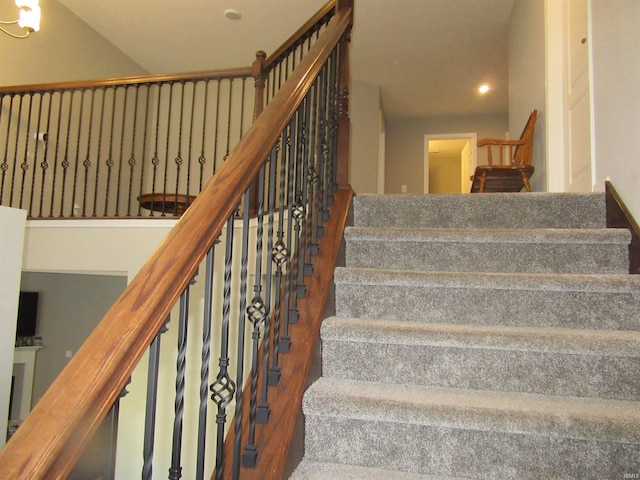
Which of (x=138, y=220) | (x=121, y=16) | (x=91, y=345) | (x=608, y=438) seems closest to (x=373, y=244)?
(x=608, y=438)

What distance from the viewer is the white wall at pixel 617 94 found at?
164cm

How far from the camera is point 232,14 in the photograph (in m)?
4.85

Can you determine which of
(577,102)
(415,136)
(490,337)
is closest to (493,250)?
(490,337)

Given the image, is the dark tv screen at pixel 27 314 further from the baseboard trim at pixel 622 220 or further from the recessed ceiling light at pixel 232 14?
the baseboard trim at pixel 622 220

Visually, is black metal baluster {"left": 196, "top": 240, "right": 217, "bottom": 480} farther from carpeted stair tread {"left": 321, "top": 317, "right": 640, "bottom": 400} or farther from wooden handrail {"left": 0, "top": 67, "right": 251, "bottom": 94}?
wooden handrail {"left": 0, "top": 67, "right": 251, "bottom": 94}

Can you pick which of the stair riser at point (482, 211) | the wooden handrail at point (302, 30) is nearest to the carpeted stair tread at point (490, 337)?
the stair riser at point (482, 211)

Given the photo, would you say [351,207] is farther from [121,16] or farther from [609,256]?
[121,16]

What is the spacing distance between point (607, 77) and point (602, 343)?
4.45 ft

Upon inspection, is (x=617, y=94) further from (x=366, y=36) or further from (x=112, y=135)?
(x=112, y=135)

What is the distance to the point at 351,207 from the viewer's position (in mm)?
1968

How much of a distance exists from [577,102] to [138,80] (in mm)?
3002

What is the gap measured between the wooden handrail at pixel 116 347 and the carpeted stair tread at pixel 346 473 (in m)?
0.61

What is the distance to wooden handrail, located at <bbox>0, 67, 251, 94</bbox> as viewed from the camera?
3.04 metres

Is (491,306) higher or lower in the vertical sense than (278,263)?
lower
